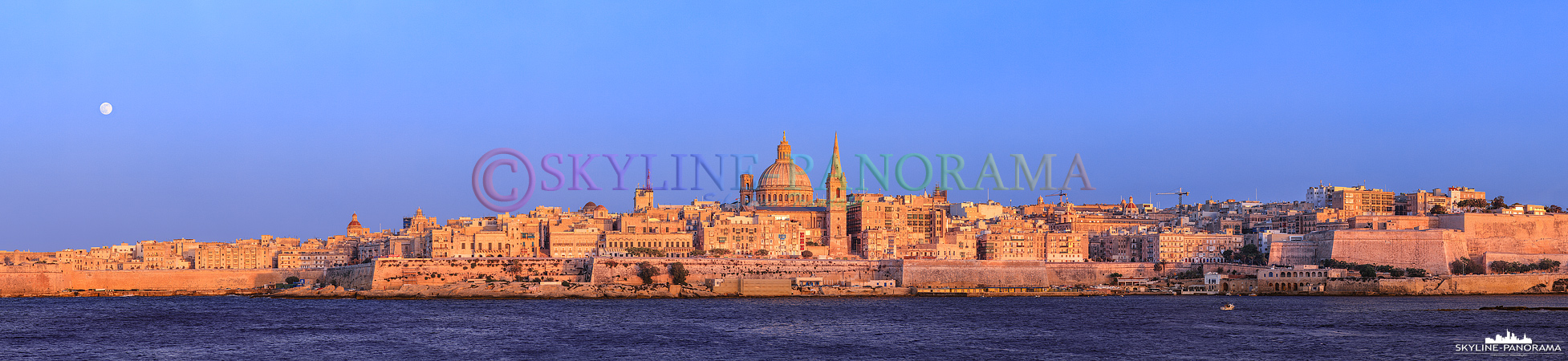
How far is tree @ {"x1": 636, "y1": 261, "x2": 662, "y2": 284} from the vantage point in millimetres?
61938

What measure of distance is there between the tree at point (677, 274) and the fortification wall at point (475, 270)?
337 centimetres

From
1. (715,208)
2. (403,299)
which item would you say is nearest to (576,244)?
(715,208)

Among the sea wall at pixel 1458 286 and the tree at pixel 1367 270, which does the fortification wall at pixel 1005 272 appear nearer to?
the tree at pixel 1367 270

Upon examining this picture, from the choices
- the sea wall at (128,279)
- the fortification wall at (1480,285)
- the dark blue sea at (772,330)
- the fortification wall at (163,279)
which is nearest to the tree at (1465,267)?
the fortification wall at (1480,285)

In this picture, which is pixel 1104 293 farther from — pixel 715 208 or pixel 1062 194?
pixel 1062 194

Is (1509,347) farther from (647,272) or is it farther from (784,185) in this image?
(784,185)

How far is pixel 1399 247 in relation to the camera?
66.9 meters

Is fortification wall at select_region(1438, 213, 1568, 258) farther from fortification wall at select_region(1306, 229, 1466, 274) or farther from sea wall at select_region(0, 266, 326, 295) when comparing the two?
sea wall at select_region(0, 266, 326, 295)

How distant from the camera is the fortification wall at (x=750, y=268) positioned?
205ft

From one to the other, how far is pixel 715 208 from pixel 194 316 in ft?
127

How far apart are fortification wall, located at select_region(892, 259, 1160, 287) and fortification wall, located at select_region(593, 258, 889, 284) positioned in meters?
1.98

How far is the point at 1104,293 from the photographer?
59.7m

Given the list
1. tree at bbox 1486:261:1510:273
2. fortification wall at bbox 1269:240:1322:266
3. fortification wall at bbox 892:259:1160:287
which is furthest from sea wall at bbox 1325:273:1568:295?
fortification wall at bbox 1269:240:1322:266

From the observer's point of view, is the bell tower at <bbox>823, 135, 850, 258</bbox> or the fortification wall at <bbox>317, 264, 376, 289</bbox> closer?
the fortification wall at <bbox>317, 264, 376, 289</bbox>
